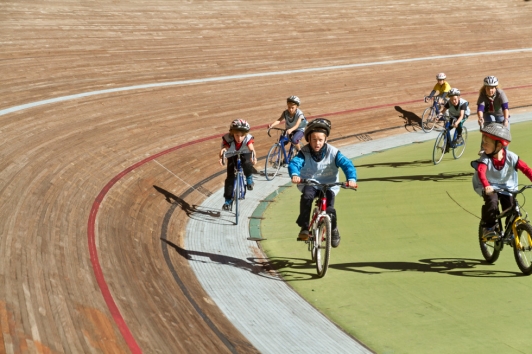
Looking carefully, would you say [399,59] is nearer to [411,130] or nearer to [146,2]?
[411,130]

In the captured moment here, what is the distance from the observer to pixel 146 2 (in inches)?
667

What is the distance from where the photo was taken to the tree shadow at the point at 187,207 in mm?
8953

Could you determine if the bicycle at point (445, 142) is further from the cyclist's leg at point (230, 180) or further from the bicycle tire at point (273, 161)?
the cyclist's leg at point (230, 180)

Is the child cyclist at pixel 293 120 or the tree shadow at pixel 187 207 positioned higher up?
the child cyclist at pixel 293 120

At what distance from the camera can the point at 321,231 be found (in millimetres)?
6363

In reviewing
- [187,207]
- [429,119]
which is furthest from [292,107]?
[429,119]

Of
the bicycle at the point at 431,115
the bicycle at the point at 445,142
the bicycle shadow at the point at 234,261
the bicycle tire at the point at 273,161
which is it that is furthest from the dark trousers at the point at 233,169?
the bicycle at the point at 431,115

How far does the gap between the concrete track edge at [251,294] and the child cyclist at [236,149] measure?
415 mm

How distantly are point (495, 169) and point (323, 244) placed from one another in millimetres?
1641

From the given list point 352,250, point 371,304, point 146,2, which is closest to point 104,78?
point 146,2

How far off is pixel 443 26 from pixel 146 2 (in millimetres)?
8863

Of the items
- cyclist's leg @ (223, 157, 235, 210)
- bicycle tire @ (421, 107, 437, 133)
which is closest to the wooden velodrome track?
bicycle tire @ (421, 107, 437, 133)

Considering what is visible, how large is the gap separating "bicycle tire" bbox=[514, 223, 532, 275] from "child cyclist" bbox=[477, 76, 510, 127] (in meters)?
3.53

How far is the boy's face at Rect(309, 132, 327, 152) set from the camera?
20.3 feet
